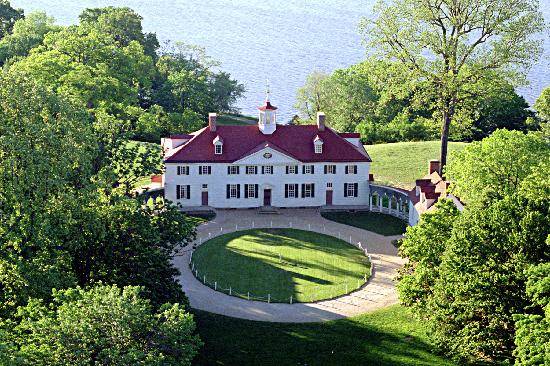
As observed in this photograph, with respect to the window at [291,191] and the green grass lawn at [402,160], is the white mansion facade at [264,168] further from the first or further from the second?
the green grass lawn at [402,160]

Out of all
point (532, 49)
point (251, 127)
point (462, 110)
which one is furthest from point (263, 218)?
point (532, 49)

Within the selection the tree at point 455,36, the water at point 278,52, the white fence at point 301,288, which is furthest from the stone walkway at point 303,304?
the water at point 278,52

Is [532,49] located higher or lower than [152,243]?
higher

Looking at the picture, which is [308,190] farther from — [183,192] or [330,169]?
[183,192]

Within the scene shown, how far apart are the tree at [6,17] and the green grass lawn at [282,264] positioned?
7068cm

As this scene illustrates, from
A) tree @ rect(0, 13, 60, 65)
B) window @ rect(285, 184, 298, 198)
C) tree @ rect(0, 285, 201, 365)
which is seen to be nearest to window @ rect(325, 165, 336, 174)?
window @ rect(285, 184, 298, 198)

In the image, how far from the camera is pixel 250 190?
69.2 metres

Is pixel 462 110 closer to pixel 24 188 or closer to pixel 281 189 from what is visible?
pixel 281 189

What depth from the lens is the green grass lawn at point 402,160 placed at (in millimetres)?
74500

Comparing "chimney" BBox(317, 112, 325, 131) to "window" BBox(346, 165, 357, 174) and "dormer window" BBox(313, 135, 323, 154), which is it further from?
"window" BBox(346, 165, 357, 174)

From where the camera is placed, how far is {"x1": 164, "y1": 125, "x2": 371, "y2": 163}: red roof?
68250 millimetres

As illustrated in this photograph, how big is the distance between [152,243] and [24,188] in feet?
26.6

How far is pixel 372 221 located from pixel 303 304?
19366 mm

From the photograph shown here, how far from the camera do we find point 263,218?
66625 mm
